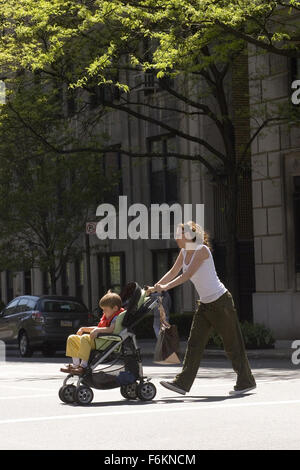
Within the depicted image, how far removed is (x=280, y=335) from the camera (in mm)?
28250

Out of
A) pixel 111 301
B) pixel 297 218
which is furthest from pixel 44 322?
pixel 111 301

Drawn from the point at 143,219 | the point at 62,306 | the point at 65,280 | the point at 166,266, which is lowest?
the point at 62,306

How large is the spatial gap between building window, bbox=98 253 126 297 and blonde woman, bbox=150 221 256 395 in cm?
2578

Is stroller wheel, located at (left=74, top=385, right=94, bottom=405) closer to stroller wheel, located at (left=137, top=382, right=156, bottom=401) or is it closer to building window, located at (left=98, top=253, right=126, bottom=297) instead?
stroller wheel, located at (left=137, top=382, right=156, bottom=401)

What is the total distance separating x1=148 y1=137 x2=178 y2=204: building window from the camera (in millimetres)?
36062

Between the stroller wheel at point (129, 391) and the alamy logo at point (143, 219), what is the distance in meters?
21.5

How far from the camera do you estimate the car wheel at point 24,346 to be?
90.4ft

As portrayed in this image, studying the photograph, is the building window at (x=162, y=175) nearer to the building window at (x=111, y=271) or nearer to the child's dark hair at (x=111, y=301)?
the building window at (x=111, y=271)

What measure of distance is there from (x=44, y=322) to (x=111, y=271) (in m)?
12.5

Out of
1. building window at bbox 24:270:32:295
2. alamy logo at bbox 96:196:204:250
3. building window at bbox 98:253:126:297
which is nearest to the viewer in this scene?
alamy logo at bbox 96:196:204:250

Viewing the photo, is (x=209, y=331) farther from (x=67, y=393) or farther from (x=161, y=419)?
(x=161, y=419)

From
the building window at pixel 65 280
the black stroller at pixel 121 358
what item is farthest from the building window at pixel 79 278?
the black stroller at pixel 121 358

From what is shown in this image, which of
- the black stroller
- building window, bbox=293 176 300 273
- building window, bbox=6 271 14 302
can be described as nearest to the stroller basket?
the black stroller

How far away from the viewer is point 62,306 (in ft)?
92.2
